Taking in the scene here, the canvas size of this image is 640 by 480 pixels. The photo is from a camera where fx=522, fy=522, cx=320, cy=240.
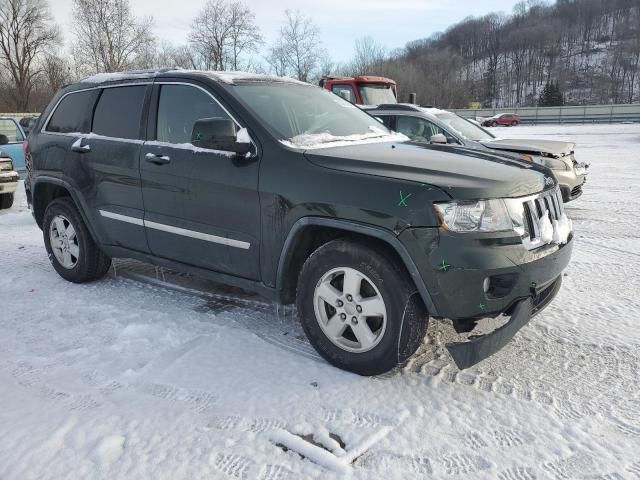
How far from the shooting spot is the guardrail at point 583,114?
47719 mm

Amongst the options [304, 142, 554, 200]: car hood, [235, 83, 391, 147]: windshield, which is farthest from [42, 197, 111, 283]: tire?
[304, 142, 554, 200]: car hood

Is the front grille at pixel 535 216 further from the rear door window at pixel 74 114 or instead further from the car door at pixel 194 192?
the rear door window at pixel 74 114

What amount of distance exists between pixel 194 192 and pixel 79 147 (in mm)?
1556

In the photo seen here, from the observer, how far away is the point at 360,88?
12422 mm

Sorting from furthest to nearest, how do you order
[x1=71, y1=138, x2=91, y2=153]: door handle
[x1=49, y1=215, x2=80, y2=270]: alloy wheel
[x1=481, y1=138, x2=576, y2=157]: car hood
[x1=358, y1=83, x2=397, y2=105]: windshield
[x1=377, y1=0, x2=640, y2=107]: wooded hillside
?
[x1=377, y1=0, x2=640, y2=107]: wooded hillside, [x1=358, y1=83, x2=397, y2=105]: windshield, [x1=481, y1=138, x2=576, y2=157]: car hood, [x1=49, y1=215, x2=80, y2=270]: alloy wheel, [x1=71, y1=138, x2=91, y2=153]: door handle

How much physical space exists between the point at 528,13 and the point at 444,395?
159406 millimetres

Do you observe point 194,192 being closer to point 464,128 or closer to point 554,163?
point 554,163

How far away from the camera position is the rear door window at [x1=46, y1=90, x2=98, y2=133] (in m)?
4.63

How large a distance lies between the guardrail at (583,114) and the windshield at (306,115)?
46.8 m

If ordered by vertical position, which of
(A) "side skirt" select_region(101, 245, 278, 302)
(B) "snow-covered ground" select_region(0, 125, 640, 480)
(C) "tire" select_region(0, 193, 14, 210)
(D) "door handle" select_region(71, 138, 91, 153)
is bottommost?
(B) "snow-covered ground" select_region(0, 125, 640, 480)

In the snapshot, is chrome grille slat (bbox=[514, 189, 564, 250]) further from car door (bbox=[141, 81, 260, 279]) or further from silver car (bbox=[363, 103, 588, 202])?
silver car (bbox=[363, 103, 588, 202])

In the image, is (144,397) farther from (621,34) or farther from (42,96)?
(621,34)

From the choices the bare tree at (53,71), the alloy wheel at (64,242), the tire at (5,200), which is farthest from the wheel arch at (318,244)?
the bare tree at (53,71)

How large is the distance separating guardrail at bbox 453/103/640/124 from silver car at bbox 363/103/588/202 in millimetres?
41982
